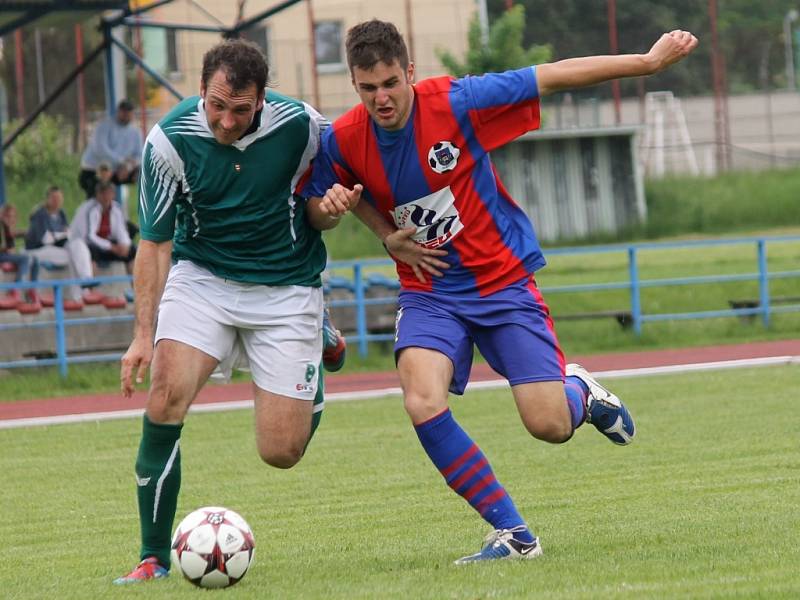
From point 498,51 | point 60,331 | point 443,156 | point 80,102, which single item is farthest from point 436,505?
point 498,51

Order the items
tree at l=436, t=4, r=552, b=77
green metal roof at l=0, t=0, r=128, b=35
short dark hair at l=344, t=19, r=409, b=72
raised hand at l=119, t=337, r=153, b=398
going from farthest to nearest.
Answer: tree at l=436, t=4, r=552, b=77, green metal roof at l=0, t=0, r=128, b=35, short dark hair at l=344, t=19, r=409, b=72, raised hand at l=119, t=337, r=153, b=398

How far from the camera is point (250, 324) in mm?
6547

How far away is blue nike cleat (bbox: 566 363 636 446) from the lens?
22.7ft

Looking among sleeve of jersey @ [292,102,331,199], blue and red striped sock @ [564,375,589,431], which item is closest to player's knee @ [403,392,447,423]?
blue and red striped sock @ [564,375,589,431]

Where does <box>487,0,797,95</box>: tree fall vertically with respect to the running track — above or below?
above

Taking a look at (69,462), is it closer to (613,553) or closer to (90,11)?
(613,553)

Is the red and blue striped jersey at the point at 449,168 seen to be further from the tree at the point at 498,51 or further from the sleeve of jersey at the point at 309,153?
the tree at the point at 498,51

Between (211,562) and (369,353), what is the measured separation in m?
13.2

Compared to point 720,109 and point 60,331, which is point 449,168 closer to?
point 60,331

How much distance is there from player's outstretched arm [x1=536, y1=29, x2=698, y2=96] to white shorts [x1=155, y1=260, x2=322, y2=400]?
1440 mm

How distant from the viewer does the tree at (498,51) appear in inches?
1330

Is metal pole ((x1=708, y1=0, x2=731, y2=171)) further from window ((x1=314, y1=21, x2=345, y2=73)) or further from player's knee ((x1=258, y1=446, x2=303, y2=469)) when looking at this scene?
player's knee ((x1=258, y1=446, x2=303, y2=469))

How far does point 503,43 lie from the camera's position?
3406 cm

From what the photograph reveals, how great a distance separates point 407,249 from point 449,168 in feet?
1.28
